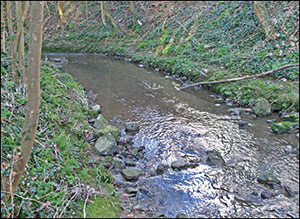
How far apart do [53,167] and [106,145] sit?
94.9 inches

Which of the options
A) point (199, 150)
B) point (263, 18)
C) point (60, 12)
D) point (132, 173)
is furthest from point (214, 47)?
point (60, 12)

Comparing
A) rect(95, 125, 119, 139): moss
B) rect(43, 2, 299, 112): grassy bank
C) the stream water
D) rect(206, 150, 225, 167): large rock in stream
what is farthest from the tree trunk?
rect(95, 125, 119, 139): moss

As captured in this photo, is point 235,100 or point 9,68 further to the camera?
point 235,100

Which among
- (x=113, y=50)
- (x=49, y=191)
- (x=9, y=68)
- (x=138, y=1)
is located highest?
(x=138, y=1)

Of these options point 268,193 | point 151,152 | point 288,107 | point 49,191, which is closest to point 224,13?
point 288,107

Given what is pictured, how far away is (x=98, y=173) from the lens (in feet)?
19.2

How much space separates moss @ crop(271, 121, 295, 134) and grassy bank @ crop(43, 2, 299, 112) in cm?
123

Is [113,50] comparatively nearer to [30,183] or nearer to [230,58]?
[230,58]

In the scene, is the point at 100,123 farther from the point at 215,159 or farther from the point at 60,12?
the point at 60,12

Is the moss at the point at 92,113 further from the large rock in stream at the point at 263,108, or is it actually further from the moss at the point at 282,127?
the moss at the point at 282,127

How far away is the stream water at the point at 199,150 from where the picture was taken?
5469mm

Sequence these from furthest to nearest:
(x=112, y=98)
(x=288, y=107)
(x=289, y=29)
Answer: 1. (x=289, y=29)
2. (x=112, y=98)
3. (x=288, y=107)

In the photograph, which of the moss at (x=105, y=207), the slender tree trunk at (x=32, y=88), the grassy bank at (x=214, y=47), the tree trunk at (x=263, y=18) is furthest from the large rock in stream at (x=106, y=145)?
the tree trunk at (x=263, y=18)

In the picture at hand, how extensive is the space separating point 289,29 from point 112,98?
29.8ft
